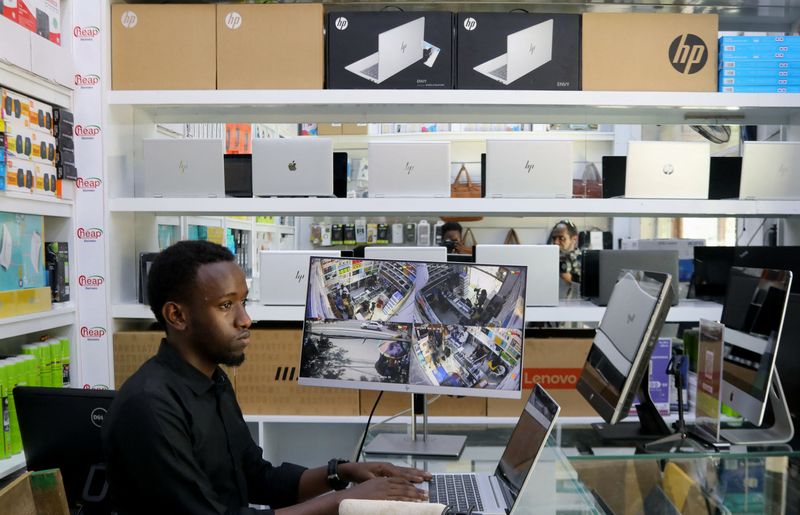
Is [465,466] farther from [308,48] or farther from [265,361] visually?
[308,48]

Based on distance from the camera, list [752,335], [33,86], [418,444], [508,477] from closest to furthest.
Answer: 1. [508,477]
2. [752,335]
3. [418,444]
4. [33,86]

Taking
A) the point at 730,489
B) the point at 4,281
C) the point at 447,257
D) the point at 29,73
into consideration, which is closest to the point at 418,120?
the point at 447,257

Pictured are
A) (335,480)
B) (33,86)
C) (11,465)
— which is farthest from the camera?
(33,86)

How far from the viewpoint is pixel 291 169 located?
2725 millimetres

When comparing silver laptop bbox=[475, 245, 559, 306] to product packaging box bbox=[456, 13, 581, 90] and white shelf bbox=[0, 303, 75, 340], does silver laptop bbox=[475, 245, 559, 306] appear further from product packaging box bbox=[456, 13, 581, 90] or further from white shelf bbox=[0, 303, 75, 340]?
white shelf bbox=[0, 303, 75, 340]

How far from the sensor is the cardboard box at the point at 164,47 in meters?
2.78

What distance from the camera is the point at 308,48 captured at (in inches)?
109

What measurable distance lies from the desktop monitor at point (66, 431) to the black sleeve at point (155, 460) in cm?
49

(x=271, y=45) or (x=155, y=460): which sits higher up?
(x=271, y=45)

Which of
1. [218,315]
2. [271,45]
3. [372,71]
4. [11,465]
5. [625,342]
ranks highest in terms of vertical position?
[271,45]

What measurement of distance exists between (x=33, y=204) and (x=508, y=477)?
200 cm

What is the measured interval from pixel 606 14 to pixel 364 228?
211cm

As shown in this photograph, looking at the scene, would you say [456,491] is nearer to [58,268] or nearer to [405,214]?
[405,214]

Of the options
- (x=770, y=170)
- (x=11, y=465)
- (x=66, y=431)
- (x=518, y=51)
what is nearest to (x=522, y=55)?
(x=518, y=51)
